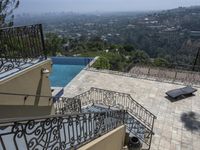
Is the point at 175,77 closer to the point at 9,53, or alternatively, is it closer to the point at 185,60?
the point at 9,53

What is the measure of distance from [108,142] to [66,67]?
1445 cm

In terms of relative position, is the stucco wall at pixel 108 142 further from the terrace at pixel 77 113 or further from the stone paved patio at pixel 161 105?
the stone paved patio at pixel 161 105

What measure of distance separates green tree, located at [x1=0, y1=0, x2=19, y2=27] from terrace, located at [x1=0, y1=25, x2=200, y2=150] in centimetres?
376

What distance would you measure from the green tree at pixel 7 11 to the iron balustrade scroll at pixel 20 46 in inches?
147

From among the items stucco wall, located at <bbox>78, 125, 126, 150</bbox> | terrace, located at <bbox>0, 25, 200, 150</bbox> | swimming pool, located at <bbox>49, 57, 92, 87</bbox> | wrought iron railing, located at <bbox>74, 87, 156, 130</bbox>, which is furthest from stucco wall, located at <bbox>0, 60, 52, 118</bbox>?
swimming pool, located at <bbox>49, 57, 92, 87</bbox>

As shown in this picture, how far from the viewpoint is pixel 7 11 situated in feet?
28.7

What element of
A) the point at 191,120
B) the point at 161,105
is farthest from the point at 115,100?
the point at 191,120

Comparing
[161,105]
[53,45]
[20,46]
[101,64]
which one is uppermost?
[20,46]

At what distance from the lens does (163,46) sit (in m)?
49.1

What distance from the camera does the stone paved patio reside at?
808 centimetres

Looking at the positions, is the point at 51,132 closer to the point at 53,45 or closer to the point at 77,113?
the point at 77,113

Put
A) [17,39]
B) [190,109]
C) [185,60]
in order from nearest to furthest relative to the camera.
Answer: [17,39]
[190,109]
[185,60]

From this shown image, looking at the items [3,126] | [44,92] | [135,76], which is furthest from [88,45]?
[3,126]

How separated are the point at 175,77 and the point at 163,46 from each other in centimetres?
3709
